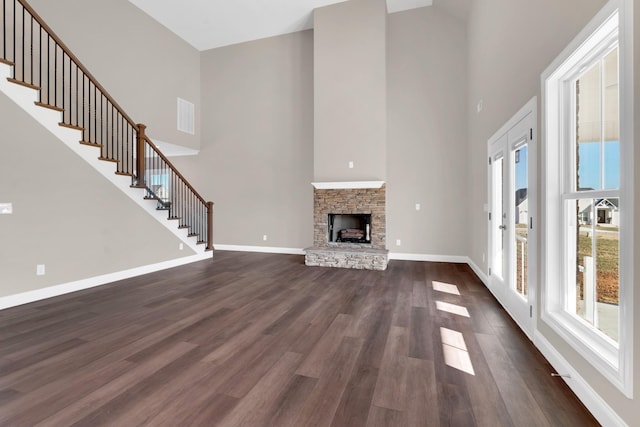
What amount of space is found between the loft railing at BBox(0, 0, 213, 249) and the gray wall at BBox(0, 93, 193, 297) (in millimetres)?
379

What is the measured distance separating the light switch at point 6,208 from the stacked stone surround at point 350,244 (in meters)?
4.23

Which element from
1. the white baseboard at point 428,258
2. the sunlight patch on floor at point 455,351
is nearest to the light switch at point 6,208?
the sunlight patch on floor at point 455,351

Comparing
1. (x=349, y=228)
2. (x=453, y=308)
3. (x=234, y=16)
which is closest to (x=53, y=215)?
(x=349, y=228)

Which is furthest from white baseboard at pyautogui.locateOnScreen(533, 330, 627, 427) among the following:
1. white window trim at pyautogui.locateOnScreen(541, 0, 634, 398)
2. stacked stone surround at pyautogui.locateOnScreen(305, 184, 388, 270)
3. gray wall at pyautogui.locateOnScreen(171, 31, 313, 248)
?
gray wall at pyautogui.locateOnScreen(171, 31, 313, 248)

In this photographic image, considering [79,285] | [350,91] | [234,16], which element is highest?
[234,16]

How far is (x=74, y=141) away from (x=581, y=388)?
19.4 feet

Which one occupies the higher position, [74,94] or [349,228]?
[74,94]

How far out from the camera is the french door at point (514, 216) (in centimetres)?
263

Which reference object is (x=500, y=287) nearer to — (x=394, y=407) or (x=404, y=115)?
(x=394, y=407)

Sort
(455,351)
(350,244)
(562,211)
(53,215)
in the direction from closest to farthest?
(562,211), (455,351), (53,215), (350,244)

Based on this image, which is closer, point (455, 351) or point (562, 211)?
point (562, 211)

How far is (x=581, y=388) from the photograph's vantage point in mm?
1759

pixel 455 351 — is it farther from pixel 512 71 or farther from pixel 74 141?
pixel 74 141

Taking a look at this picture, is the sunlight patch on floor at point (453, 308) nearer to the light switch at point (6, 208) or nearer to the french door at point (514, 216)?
the french door at point (514, 216)
